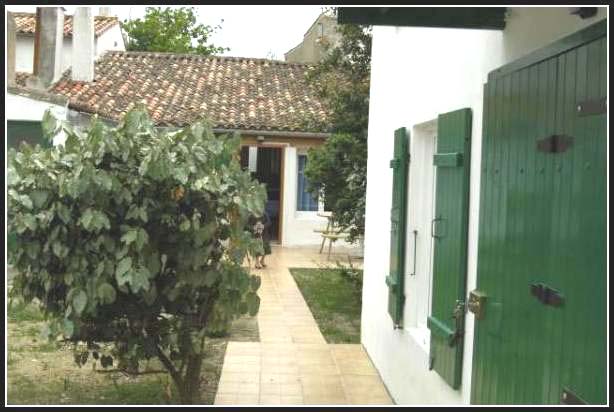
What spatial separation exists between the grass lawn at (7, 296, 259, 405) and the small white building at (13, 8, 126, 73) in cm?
1179

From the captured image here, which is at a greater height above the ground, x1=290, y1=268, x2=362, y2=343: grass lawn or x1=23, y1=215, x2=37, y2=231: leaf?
x1=23, y1=215, x2=37, y2=231: leaf

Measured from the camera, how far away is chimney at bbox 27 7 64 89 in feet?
51.8

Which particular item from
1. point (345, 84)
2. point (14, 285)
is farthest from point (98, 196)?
point (345, 84)

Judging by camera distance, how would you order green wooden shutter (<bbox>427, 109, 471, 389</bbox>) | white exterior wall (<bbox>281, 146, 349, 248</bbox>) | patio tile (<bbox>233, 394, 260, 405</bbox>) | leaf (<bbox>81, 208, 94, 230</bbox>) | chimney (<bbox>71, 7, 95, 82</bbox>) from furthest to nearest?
white exterior wall (<bbox>281, 146, 349, 248</bbox>)
chimney (<bbox>71, 7, 95, 82</bbox>)
patio tile (<bbox>233, 394, 260, 405</bbox>)
leaf (<bbox>81, 208, 94, 230</bbox>)
green wooden shutter (<bbox>427, 109, 471, 389</bbox>)

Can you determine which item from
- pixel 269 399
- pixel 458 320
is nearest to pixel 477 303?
pixel 458 320

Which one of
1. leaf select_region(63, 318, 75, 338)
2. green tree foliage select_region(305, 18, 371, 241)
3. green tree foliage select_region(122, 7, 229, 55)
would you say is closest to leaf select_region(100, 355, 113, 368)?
leaf select_region(63, 318, 75, 338)

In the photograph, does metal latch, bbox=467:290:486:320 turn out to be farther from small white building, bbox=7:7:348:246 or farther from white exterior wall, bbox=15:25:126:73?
white exterior wall, bbox=15:25:126:73

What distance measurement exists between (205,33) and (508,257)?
112ft

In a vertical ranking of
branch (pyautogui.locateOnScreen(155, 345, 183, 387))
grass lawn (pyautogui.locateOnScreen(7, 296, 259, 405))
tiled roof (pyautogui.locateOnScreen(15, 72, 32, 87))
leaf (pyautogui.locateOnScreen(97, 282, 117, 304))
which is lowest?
grass lawn (pyautogui.locateOnScreen(7, 296, 259, 405))

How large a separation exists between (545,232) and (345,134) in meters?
7.49

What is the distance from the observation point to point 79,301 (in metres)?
4.41

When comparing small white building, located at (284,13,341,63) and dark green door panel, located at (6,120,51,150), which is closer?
dark green door panel, located at (6,120,51,150)

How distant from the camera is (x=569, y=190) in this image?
8.75 ft

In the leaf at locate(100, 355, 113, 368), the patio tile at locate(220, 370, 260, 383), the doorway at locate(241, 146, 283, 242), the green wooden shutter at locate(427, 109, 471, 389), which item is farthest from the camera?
the doorway at locate(241, 146, 283, 242)
